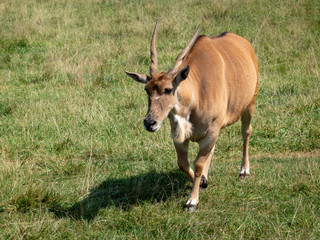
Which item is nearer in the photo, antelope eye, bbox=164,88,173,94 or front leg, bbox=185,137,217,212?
antelope eye, bbox=164,88,173,94

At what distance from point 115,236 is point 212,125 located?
1.41 metres

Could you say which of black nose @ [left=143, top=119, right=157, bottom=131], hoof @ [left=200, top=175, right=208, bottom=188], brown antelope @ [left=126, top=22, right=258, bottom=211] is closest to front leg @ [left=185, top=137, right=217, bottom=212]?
brown antelope @ [left=126, top=22, right=258, bottom=211]

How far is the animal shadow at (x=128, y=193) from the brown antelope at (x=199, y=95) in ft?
0.87

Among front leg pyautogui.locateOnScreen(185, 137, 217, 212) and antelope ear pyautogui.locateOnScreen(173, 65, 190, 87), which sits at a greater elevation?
antelope ear pyautogui.locateOnScreen(173, 65, 190, 87)

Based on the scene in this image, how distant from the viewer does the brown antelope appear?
4094 mm

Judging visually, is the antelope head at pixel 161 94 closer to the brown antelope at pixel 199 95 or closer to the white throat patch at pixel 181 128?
the brown antelope at pixel 199 95

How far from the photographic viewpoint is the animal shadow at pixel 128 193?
4.27 m

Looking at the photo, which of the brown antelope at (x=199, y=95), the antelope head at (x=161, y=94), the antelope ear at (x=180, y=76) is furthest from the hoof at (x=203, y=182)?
the antelope ear at (x=180, y=76)

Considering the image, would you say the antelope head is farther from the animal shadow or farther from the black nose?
the animal shadow

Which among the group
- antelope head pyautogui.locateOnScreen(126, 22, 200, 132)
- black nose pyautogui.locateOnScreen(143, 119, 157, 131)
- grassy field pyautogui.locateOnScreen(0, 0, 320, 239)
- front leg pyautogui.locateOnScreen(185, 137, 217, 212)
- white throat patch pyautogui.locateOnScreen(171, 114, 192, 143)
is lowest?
grassy field pyautogui.locateOnScreen(0, 0, 320, 239)

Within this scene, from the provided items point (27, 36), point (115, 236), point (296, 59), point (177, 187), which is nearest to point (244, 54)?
point (177, 187)

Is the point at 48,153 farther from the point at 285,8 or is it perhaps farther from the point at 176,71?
the point at 285,8

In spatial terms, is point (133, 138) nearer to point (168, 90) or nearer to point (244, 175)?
point (244, 175)

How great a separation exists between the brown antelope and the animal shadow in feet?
0.87
